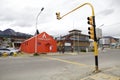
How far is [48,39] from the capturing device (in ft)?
157

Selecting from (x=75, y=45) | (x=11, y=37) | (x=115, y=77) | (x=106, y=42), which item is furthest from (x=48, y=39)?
(x=106, y=42)

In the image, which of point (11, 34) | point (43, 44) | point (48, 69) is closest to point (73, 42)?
point (43, 44)

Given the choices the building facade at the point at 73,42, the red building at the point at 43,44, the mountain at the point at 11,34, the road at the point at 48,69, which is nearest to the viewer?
the road at the point at 48,69

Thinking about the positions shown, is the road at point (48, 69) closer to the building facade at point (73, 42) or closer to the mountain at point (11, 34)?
the building facade at point (73, 42)

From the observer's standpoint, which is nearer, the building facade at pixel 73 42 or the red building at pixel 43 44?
the red building at pixel 43 44

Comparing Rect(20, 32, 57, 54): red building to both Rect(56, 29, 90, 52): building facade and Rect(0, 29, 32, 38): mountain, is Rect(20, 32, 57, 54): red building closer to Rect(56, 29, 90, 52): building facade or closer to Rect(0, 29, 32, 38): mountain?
Rect(56, 29, 90, 52): building facade

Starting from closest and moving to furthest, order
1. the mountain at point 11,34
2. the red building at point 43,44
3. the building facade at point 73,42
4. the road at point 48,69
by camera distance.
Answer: the road at point 48,69
the red building at point 43,44
the building facade at point 73,42
the mountain at point 11,34

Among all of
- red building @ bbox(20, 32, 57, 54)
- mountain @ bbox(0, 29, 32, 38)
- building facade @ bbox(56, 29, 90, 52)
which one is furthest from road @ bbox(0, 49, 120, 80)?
mountain @ bbox(0, 29, 32, 38)

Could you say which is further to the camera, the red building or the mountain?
the mountain

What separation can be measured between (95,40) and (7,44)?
60.0 metres

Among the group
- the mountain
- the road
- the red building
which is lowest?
the road

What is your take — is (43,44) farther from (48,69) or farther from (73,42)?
(48,69)

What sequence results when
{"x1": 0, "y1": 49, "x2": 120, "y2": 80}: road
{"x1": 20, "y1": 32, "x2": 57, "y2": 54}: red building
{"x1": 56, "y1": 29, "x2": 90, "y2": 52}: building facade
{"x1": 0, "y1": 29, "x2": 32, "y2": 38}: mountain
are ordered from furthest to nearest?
{"x1": 0, "y1": 29, "x2": 32, "y2": 38}: mountain → {"x1": 56, "y1": 29, "x2": 90, "y2": 52}: building facade → {"x1": 20, "y1": 32, "x2": 57, "y2": 54}: red building → {"x1": 0, "y1": 49, "x2": 120, "y2": 80}: road

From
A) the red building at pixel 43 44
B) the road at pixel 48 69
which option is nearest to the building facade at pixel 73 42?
the red building at pixel 43 44
